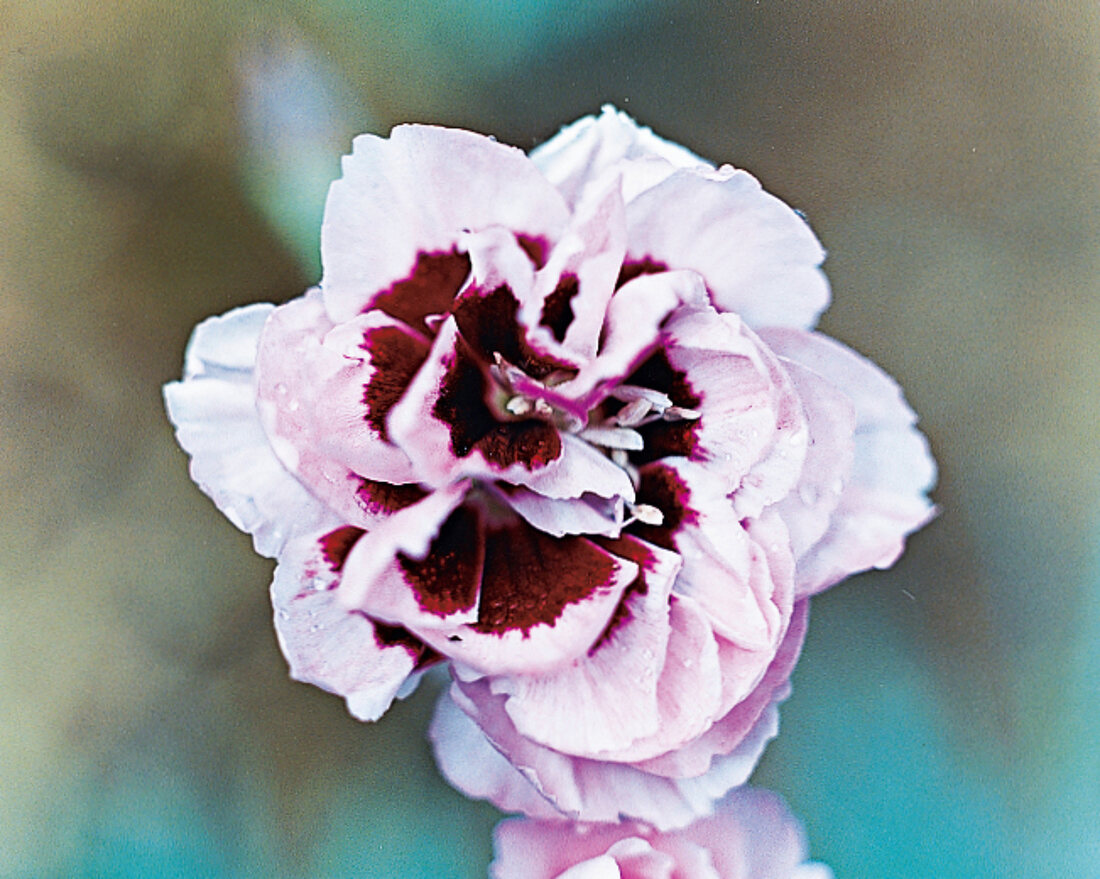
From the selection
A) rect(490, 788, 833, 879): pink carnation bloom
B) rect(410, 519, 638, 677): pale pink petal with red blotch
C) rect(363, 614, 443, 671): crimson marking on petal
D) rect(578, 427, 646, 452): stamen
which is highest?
rect(578, 427, 646, 452): stamen

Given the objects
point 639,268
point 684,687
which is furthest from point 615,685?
point 639,268

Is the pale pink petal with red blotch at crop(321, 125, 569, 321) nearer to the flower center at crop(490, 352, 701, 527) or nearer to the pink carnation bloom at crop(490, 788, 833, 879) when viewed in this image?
the flower center at crop(490, 352, 701, 527)

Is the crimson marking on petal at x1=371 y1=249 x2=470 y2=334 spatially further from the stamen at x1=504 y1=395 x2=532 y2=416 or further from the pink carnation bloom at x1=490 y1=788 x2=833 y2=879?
the pink carnation bloom at x1=490 y1=788 x2=833 y2=879

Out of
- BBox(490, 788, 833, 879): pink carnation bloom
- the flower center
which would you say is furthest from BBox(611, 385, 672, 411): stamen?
BBox(490, 788, 833, 879): pink carnation bloom

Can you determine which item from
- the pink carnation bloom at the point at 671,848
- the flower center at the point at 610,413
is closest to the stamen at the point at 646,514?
the flower center at the point at 610,413

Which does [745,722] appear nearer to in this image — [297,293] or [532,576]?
[532,576]

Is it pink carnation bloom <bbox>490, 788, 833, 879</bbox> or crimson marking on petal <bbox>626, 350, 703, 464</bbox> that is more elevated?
crimson marking on petal <bbox>626, 350, 703, 464</bbox>

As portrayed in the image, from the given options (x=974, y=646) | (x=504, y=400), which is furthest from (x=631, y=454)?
(x=974, y=646)
